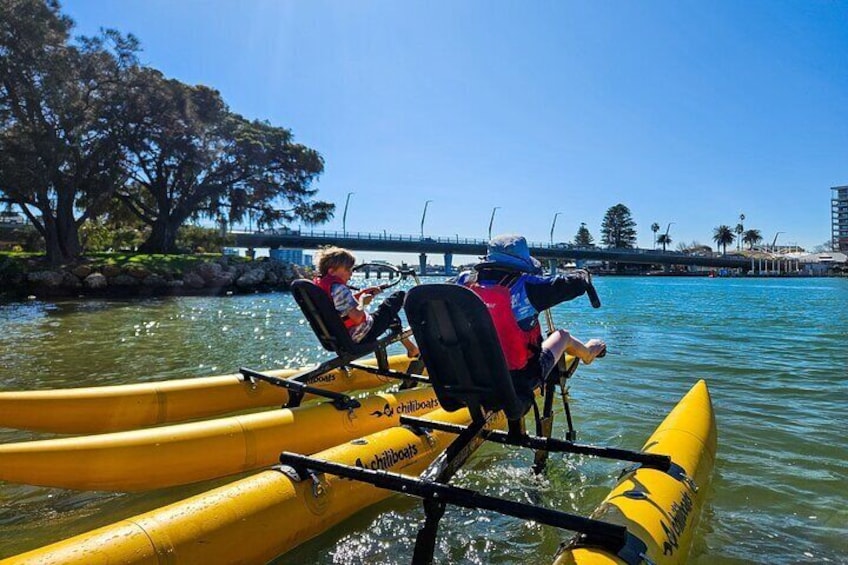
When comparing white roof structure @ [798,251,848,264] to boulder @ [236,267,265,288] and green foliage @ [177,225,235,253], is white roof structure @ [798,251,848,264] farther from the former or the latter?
boulder @ [236,267,265,288]

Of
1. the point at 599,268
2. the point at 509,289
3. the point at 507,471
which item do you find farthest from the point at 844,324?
the point at 599,268

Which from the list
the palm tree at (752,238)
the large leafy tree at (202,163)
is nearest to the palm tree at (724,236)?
the palm tree at (752,238)

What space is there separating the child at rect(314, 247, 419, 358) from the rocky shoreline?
30.5m

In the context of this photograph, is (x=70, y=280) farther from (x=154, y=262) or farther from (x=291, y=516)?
(x=291, y=516)

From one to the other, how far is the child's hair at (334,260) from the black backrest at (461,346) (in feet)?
9.26

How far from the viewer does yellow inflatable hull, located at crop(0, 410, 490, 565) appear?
2.58m

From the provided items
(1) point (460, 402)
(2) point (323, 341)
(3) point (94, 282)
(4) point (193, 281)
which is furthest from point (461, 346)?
(4) point (193, 281)

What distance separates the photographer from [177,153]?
4100cm

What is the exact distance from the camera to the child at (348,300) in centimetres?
582

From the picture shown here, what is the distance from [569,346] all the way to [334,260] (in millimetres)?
2620

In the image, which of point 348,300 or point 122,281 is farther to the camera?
point 122,281

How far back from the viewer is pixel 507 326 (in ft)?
11.6

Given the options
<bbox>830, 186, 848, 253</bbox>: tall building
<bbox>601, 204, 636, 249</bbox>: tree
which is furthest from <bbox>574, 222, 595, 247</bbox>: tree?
<bbox>830, 186, 848, 253</bbox>: tall building

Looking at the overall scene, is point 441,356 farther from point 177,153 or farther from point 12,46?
point 177,153
